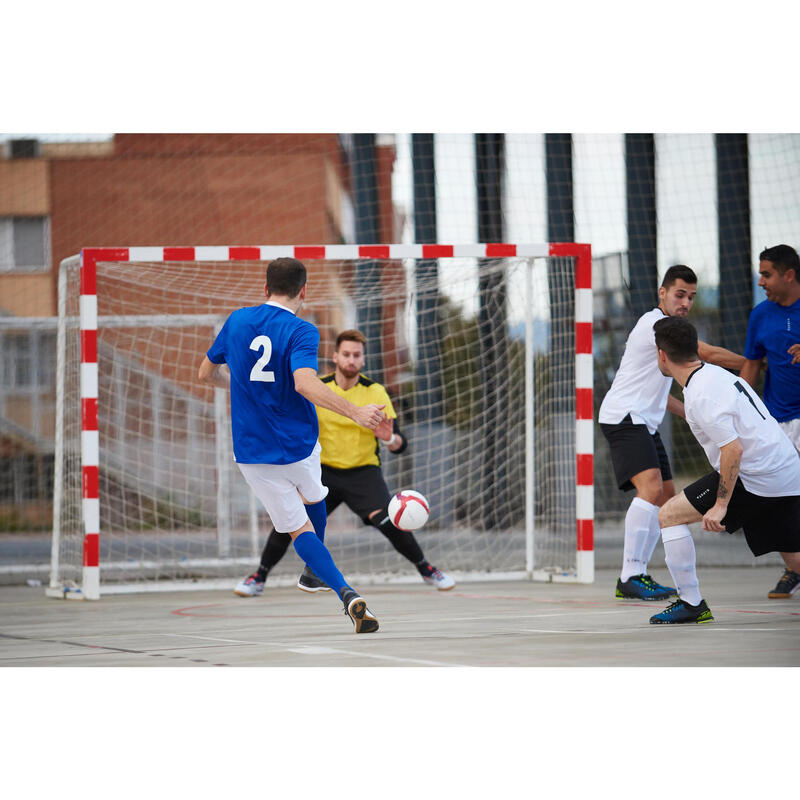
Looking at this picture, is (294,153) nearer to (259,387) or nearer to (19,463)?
(19,463)

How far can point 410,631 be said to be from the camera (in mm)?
5992

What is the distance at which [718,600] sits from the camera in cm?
751

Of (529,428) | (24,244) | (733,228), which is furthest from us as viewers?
(24,244)

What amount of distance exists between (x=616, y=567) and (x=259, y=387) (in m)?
5.64

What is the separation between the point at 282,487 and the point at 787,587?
356cm

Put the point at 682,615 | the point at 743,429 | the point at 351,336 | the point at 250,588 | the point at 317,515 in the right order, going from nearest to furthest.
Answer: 1. the point at 743,429
2. the point at 682,615
3. the point at 317,515
4. the point at 351,336
5. the point at 250,588

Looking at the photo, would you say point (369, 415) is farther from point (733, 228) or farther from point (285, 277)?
point (733, 228)

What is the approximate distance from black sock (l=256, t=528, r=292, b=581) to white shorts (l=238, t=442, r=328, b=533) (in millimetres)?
2216

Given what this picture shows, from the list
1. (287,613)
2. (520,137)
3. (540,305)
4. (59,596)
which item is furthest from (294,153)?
(287,613)

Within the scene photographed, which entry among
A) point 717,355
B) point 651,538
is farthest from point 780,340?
point 651,538

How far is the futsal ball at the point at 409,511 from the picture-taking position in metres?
7.38

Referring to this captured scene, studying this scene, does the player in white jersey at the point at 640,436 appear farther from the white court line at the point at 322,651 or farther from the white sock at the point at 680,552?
the white court line at the point at 322,651

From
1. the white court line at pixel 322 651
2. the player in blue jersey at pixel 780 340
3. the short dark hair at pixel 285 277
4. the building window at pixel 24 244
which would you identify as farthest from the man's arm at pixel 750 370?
the building window at pixel 24 244

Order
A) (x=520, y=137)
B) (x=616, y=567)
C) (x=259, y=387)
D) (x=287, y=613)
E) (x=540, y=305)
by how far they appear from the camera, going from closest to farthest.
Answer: (x=259, y=387) → (x=287, y=613) → (x=540, y=305) → (x=616, y=567) → (x=520, y=137)
